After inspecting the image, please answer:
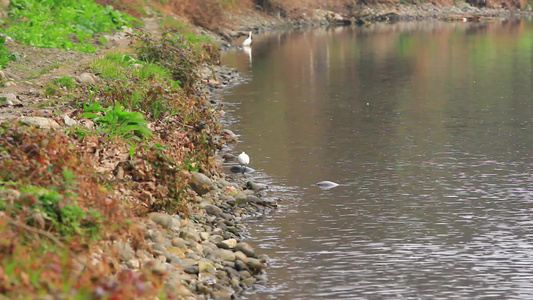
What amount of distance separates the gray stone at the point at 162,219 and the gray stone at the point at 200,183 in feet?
8.01

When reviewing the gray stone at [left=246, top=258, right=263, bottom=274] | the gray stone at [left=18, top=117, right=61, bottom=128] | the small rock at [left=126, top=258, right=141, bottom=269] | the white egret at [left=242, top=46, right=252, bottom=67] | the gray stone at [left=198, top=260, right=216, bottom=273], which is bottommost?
the white egret at [left=242, top=46, right=252, bottom=67]

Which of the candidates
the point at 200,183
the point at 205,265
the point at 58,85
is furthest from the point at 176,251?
the point at 58,85

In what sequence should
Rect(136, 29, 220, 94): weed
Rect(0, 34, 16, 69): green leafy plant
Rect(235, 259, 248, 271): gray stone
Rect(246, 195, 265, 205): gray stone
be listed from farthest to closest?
Rect(136, 29, 220, 94): weed
Rect(0, 34, 16, 69): green leafy plant
Rect(246, 195, 265, 205): gray stone
Rect(235, 259, 248, 271): gray stone

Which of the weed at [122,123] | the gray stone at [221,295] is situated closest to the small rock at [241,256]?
the gray stone at [221,295]

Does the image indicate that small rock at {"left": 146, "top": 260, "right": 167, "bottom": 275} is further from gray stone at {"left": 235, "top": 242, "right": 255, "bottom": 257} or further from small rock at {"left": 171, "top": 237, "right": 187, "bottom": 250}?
gray stone at {"left": 235, "top": 242, "right": 255, "bottom": 257}

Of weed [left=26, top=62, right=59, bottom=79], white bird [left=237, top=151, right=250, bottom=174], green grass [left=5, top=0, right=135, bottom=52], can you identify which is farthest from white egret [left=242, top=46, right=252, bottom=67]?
white bird [left=237, top=151, right=250, bottom=174]

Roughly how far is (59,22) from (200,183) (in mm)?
14612

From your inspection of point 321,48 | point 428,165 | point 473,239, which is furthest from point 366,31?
point 473,239

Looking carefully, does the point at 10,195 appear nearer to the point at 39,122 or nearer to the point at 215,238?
the point at 39,122

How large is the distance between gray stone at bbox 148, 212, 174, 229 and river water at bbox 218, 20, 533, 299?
126 centimetres

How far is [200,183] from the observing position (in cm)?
1361

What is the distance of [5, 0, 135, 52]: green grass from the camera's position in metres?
22.5

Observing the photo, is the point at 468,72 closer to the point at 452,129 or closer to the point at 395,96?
the point at 395,96

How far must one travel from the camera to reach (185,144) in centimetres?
1450
